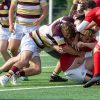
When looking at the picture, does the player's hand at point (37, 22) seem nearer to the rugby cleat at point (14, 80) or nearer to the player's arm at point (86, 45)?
the player's arm at point (86, 45)

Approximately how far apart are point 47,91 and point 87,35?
1.42 meters

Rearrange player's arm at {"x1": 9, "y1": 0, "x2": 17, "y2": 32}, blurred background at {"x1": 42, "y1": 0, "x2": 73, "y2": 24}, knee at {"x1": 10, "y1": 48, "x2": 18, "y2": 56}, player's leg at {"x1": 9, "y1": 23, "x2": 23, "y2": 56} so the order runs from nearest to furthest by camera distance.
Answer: player's arm at {"x1": 9, "y1": 0, "x2": 17, "y2": 32}
player's leg at {"x1": 9, "y1": 23, "x2": 23, "y2": 56}
knee at {"x1": 10, "y1": 48, "x2": 18, "y2": 56}
blurred background at {"x1": 42, "y1": 0, "x2": 73, "y2": 24}

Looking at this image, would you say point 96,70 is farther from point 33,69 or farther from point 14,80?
point 14,80

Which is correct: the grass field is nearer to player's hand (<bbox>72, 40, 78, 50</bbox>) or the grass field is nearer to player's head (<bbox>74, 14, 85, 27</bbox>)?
player's hand (<bbox>72, 40, 78, 50</bbox>)

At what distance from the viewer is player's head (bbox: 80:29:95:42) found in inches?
484

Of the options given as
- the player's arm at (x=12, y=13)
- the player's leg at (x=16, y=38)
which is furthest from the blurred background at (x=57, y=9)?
the player's arm at (x=12, y=13)

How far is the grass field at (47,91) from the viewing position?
1074cm

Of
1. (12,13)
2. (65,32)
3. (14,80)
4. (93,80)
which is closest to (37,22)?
(12,13)

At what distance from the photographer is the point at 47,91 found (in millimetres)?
11438

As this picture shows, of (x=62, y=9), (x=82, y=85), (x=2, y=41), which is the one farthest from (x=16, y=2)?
(x=62, y=9)

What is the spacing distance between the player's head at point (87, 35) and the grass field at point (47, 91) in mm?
776

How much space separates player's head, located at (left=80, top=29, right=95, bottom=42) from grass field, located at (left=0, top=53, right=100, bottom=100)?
2.55 feet

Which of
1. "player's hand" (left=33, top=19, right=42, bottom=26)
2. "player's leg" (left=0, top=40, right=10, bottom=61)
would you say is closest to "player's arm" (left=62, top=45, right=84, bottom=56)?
"player's hand" (left=33, top=19, right=42, bottom=26)

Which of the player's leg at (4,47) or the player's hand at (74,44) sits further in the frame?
the player's leg at (4,47)
